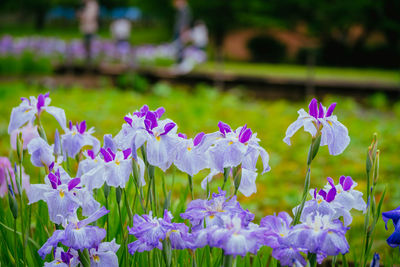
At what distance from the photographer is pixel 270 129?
5.10m

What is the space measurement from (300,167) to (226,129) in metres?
2.70

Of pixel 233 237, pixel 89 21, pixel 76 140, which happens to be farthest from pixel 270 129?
pixel 89 21

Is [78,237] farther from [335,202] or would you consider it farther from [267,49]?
[267,49]

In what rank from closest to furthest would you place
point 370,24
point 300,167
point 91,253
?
point 91,253 → point 300,167 → point 370,24

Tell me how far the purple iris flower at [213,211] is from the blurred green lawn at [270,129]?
1.82 ft

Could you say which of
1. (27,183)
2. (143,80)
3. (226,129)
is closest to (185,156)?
(226,129)

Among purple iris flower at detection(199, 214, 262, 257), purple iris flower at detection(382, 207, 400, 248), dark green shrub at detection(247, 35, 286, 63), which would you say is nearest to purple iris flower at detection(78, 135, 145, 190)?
purple iris flower at detection(199, 214, 262, 257)

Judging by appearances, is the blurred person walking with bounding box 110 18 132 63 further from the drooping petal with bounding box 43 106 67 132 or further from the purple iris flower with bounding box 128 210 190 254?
the purple iris flower with bounding box 128 210 190 254

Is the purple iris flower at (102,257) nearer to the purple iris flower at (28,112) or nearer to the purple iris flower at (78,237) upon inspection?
the purple iris flower at (78,237)

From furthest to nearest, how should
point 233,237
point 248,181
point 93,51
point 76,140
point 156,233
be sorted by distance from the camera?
1. point 93,51
2. point 76,140
3. point 248,181
4. point 156,233
5. point 233,237

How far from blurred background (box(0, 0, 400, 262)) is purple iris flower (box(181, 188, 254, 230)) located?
0.56 meters

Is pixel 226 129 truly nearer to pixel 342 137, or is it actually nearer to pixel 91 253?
pixel 342 137

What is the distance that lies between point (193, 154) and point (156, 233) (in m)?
0.23

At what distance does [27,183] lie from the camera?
5.14 feet
